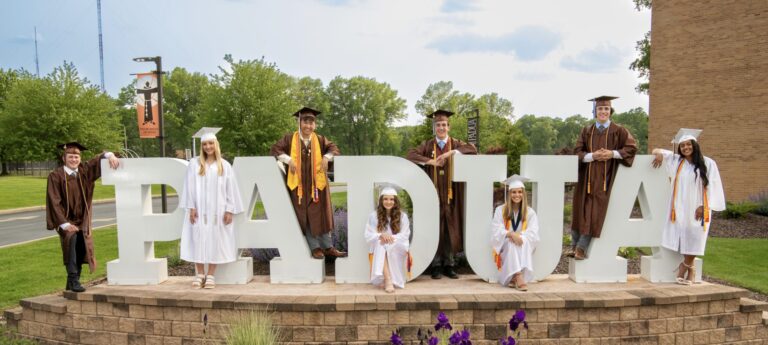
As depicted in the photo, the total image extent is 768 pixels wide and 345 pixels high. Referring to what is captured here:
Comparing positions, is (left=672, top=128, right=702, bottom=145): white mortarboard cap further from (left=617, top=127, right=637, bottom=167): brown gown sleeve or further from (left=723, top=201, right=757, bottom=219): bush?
(left=723, top=201, right=757, bottom=219): bush

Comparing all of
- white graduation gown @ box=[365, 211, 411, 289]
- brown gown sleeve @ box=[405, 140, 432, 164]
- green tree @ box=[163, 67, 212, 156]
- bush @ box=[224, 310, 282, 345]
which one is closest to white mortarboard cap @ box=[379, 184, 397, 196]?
white graduation gown @ box=[365, 211, 411, 289]

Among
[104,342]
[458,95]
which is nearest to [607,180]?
[104,342]

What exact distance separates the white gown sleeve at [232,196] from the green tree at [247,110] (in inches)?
784

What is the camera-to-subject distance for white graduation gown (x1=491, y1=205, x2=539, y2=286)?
461cm

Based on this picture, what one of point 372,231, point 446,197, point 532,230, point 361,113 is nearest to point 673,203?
point 532,230

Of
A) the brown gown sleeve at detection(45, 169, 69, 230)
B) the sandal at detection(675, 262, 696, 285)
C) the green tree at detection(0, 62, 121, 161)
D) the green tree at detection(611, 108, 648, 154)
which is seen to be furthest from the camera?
the green tree at detection(611, 108, 648, 154)

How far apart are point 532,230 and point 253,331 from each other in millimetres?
2952

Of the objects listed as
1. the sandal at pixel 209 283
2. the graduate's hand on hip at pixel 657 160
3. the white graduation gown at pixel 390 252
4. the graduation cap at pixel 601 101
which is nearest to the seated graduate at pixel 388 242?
the white graduation gown at pixel 390 252

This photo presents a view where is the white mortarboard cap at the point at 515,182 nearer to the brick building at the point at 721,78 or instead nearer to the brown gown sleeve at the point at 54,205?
the brown gown sleeve at the point at 54,205

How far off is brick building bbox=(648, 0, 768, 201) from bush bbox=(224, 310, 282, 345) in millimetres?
17007

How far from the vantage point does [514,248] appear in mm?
4625

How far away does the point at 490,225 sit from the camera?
4.84m

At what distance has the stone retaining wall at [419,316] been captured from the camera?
415 centimetres

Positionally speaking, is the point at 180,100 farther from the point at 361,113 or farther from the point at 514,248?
the point at 514,248
